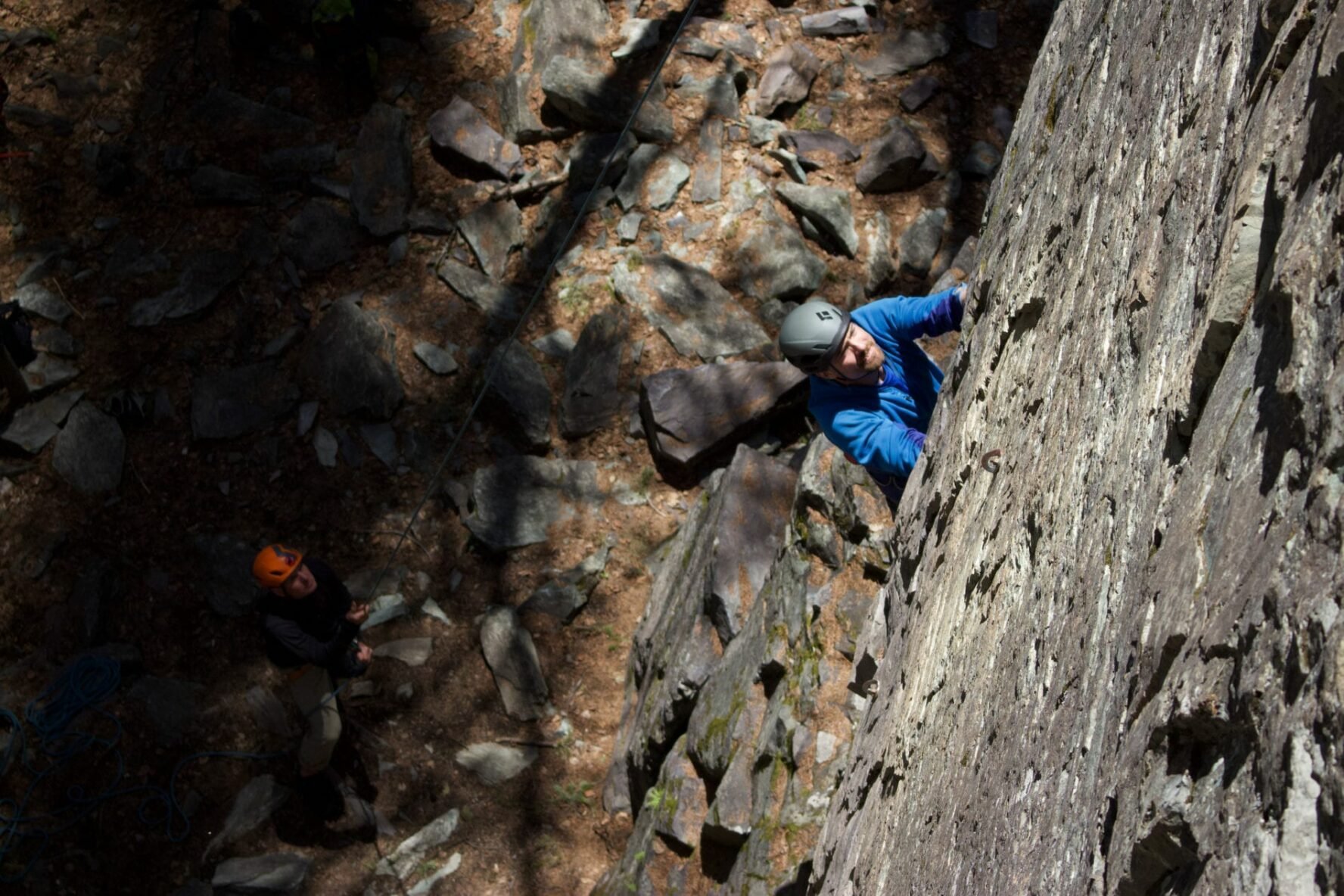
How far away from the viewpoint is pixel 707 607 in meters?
5.52

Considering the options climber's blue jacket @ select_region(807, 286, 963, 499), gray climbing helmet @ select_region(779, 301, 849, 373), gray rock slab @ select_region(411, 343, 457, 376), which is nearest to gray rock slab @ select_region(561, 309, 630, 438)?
gray rock slab @ select_region(411, 343, 457, 376)

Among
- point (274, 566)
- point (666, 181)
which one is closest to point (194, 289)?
point (666, 181)

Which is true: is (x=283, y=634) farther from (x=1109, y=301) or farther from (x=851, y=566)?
(x=1109, y=301)

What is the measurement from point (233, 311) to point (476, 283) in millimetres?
1759

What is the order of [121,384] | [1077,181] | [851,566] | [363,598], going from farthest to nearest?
[121,384], [363,598], [851,566], [1077,181]

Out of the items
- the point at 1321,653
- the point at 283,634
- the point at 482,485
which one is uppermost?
the point at 1321,653

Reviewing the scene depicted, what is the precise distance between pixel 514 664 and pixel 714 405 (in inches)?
81.1

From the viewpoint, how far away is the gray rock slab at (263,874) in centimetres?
573

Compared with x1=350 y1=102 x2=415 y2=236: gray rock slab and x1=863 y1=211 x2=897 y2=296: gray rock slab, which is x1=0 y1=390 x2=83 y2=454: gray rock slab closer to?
x1=350 y1=102 x2=415 y2=236: gray rock slab

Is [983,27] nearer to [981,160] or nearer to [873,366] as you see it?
[981,160]

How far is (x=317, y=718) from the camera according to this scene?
5.78 meters

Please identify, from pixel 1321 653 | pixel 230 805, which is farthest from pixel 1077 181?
pixel 230 805

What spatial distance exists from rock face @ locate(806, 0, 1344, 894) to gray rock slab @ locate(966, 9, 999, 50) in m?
6.25

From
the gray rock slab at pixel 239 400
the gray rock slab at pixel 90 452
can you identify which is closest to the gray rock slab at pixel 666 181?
the gray rock slab at pixel 239 400
